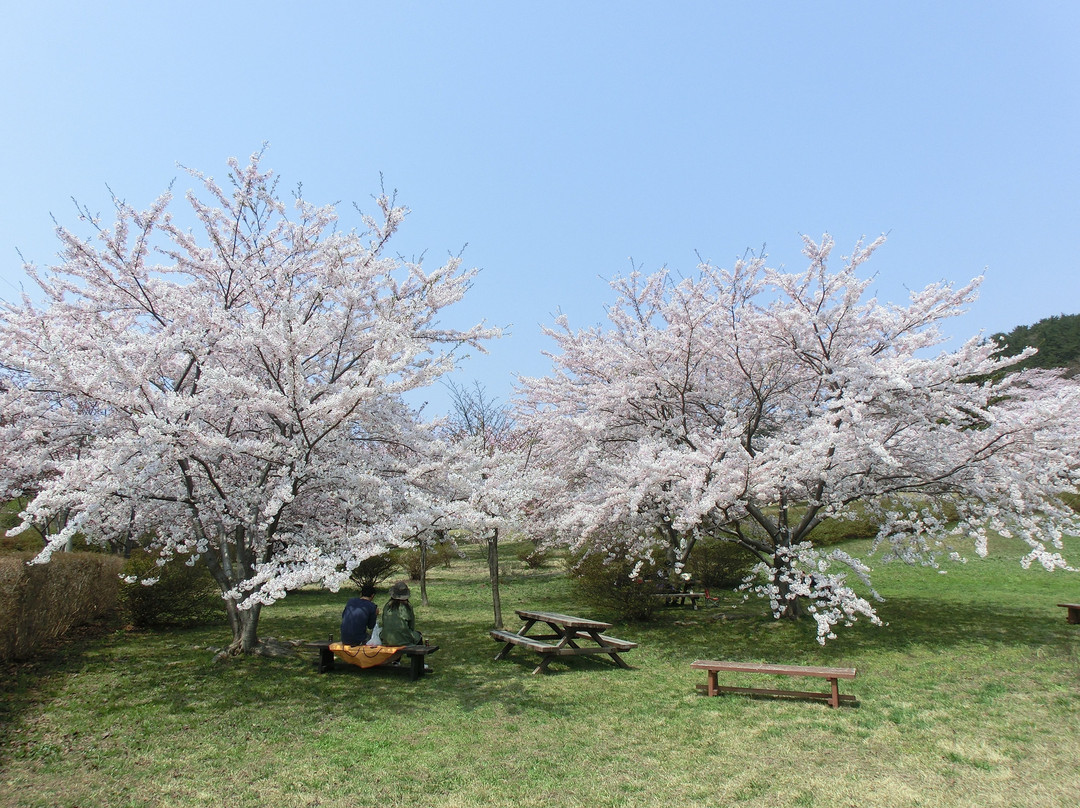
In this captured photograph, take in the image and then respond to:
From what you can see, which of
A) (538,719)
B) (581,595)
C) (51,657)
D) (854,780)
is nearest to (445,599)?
(581,595)

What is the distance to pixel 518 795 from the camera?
412 cm

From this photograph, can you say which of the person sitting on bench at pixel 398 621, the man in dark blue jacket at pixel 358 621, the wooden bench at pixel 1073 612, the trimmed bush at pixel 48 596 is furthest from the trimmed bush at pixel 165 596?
the wooden bench at pixel 1073 612

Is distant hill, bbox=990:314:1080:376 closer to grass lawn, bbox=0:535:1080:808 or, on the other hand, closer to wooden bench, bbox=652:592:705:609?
wooden bench, bbox=652:592:705:609

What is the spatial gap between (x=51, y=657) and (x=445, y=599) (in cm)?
758

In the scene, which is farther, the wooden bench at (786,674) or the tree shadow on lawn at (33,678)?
the wooden bench at (786,674)

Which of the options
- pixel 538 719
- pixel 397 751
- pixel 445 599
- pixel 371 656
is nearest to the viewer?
pixel 397 751

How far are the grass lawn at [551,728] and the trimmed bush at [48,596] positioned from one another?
343mm

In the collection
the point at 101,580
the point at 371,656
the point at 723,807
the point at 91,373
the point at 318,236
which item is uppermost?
the point at 318,236

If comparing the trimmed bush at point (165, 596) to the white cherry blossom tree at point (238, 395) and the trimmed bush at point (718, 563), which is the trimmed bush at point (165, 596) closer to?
the white cherry blossom tree at point (238, 395)

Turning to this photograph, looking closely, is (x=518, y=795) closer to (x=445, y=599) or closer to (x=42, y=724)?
(x=42, y=724)

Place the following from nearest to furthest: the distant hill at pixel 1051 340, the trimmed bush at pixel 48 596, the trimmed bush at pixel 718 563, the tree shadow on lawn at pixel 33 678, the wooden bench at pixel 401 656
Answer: the tree shadow on lawn at pixel 33 678 < the trimmed bush at pixel 48 596 < the wooden bench at pixel 401 656 < the trimmed bush at pixel 718 563 < the distant hill at pixel 1051 340

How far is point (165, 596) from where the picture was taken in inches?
378

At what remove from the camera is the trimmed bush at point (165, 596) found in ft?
30.9

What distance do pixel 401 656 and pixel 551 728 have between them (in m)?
2.21
